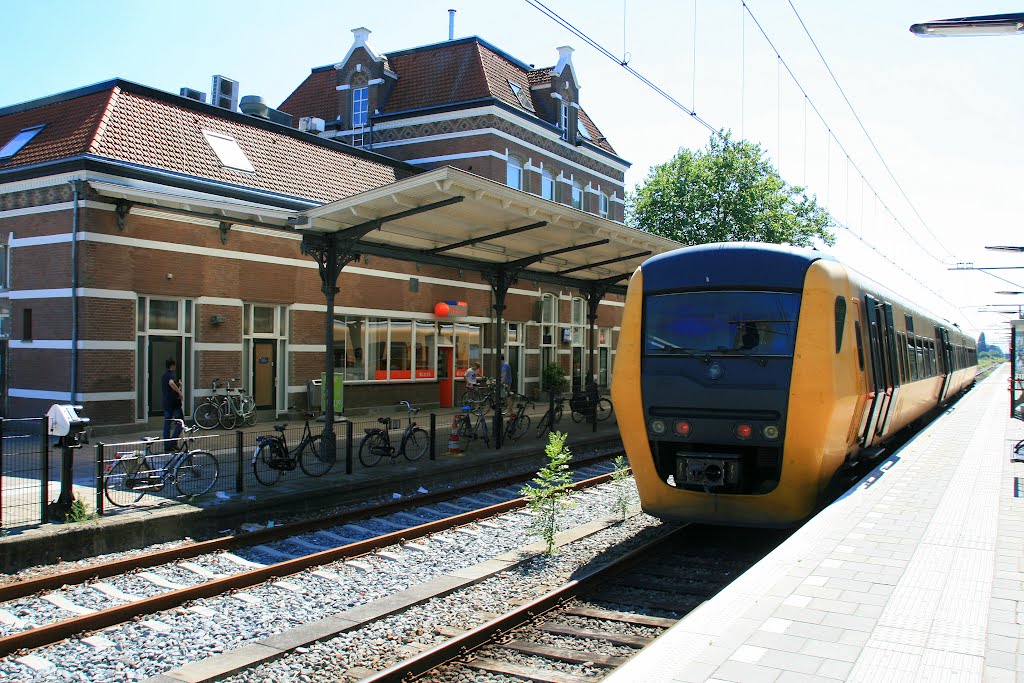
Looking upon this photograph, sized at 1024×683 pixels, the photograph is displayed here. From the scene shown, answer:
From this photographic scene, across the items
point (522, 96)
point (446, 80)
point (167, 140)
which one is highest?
point (446, 80)

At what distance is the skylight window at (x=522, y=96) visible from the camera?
28978 millimetres

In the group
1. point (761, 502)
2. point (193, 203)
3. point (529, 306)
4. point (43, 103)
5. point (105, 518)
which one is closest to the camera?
point (761, 502)

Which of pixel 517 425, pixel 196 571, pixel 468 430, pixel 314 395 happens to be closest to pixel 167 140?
pixel 314 395

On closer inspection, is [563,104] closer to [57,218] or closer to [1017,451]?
[57,218]

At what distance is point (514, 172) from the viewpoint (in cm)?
2788

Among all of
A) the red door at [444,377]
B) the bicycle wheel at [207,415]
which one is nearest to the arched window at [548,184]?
the red door at [444,377]

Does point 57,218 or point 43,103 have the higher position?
point 43,103

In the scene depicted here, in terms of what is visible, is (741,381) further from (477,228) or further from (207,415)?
(207,415)

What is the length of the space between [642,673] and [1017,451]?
32.5 ft

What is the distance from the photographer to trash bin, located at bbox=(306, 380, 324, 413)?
19188mm

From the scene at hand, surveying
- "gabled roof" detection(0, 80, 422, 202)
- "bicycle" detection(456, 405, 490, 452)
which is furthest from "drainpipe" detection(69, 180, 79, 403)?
"bicycle" detection(456, 405, 490, 452)

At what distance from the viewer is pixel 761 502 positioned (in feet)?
24.8

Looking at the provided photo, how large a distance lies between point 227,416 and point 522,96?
59.4ft

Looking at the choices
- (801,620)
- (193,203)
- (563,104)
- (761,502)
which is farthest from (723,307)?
(563,104)
